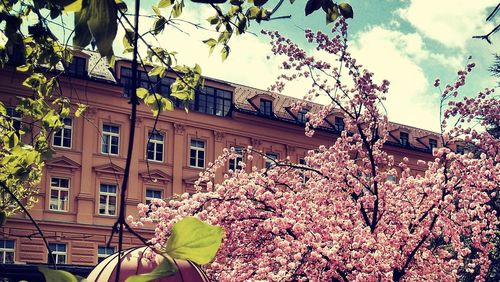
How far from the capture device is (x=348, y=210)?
12.8 m

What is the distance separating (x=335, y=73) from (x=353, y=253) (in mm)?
4083

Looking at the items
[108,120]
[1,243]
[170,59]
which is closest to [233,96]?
[108,120]

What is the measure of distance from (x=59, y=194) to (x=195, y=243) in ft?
90.1

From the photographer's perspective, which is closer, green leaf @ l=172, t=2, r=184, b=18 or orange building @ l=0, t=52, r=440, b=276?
green leaf @ l=172, t=2, r=184, b=18

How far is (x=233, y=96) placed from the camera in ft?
106

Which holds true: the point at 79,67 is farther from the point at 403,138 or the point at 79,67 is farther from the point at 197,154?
the point at 403,138

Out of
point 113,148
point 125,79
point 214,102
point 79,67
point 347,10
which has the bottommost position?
point 347,10

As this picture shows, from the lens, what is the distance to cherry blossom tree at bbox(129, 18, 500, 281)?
11156 mm

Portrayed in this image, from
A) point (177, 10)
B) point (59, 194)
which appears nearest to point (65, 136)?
point (59, 194)

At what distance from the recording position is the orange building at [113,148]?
26297 millimetres

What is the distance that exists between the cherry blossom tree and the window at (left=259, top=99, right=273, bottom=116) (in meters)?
19.5

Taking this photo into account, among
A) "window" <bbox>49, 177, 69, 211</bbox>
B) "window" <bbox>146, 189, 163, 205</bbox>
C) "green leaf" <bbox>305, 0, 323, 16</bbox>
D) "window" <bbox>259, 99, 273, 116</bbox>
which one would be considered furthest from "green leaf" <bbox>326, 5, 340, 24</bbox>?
"window" <bbox>259, 99, 273, 116</bbox>

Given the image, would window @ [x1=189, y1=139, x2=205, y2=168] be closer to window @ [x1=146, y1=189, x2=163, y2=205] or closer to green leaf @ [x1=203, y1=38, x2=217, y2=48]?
window @ [x1=146, y1=189, x2=163, y2=205]

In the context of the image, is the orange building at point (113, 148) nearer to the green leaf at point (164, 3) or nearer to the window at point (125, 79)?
the window at point (125, 79)
